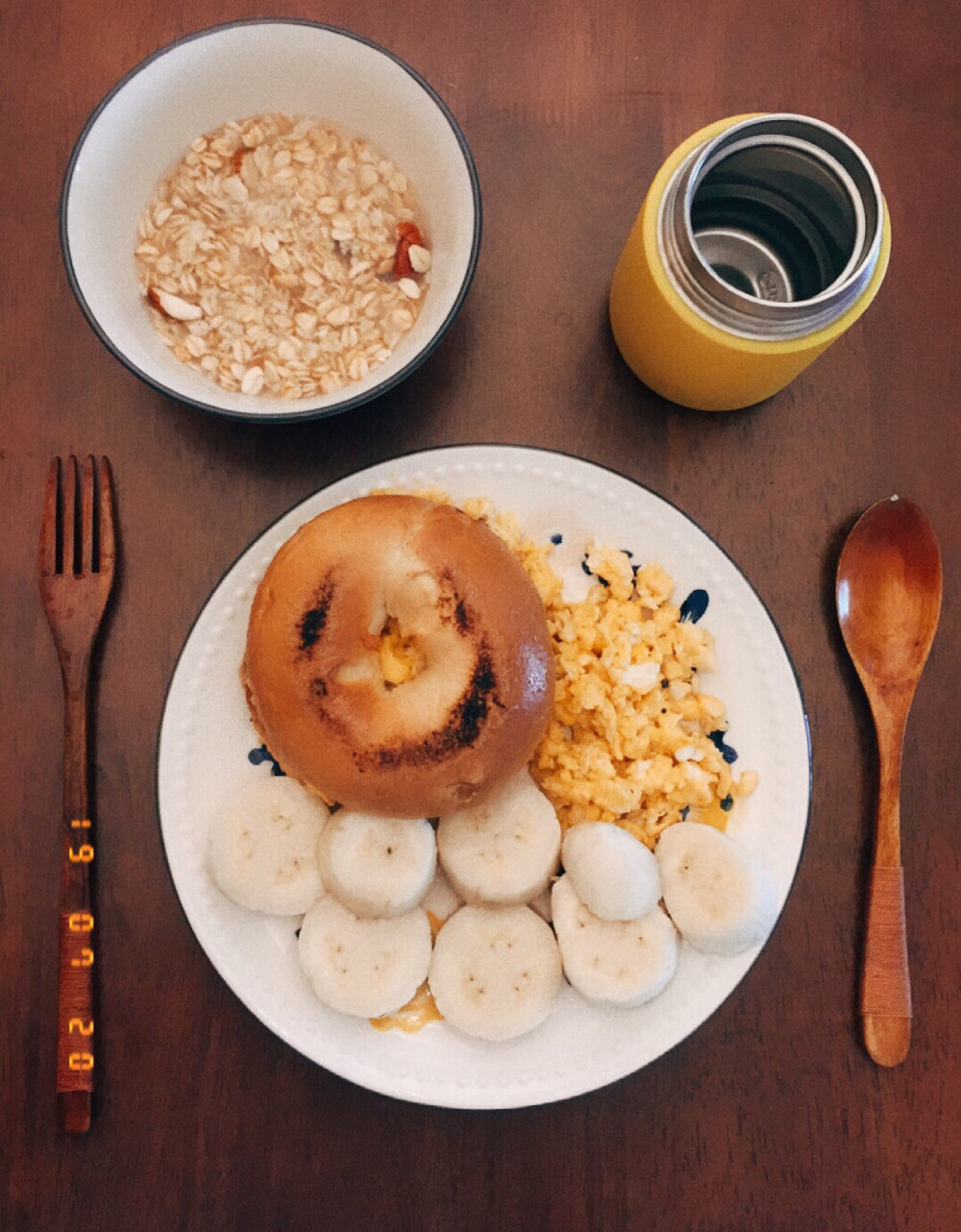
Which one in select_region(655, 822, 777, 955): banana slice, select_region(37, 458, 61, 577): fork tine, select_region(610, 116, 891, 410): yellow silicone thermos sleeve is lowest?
select_region(655, 822, 777, 955): banana slice

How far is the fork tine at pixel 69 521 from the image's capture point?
0.93m

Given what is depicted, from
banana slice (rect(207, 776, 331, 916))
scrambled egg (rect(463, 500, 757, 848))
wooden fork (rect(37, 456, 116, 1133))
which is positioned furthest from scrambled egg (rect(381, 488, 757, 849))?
wooden fork (rect(37, 456, 116, 1133))

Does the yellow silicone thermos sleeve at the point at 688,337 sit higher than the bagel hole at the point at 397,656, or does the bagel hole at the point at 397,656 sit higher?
the yellow silicone thermos sleeve at the point at 688,337

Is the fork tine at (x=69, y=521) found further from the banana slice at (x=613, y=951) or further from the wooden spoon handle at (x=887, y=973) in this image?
the wooden spoon handle at (x=887, y=973)

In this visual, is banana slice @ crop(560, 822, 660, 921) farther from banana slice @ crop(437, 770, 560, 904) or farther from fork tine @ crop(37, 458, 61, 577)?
fork tine @ crop(37, 458, 61, 577)

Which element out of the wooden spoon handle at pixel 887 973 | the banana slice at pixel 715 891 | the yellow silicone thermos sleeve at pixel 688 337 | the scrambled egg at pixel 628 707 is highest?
the yellow silicone thermos sleeve at pixel 688 337

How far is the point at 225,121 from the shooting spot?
90 centimetres

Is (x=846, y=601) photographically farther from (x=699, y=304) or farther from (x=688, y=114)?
(x=688, y=114)

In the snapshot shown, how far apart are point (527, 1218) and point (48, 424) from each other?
94 cm

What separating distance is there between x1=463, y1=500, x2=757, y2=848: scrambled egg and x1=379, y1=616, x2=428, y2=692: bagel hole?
0.47 ft

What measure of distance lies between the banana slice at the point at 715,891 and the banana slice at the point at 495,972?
0.42 ft

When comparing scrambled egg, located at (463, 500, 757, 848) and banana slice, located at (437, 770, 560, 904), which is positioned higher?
scrambled egg, located at (463, 500, 757, 848)

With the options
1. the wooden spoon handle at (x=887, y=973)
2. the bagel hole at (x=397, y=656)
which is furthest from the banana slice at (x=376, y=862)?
the wooden spoon handle at (x=887, y=973)

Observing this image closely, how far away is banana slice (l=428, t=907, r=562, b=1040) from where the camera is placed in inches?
33.8
